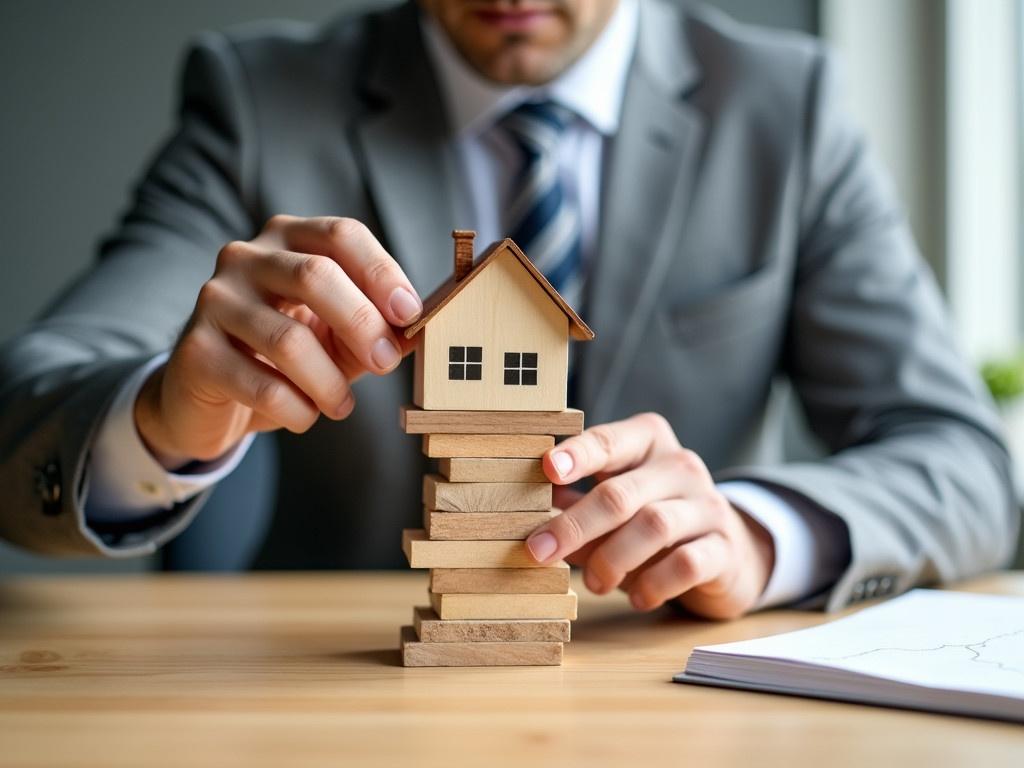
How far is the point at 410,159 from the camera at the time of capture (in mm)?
1759

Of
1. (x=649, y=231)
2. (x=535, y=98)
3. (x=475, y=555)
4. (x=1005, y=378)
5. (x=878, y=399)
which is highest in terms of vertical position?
(x=535, y=98)

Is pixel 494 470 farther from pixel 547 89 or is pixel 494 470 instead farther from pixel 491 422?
pixel 547 89

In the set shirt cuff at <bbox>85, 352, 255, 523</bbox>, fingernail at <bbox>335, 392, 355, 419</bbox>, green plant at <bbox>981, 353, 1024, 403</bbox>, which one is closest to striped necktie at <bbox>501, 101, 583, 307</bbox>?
shirt cuff at <bbox>85, 352, 255, 523</bbox>

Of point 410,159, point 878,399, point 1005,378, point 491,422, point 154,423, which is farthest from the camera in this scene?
point 1005,378

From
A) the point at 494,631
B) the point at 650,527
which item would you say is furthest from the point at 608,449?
the point at 494,631

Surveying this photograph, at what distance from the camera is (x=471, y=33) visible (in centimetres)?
171

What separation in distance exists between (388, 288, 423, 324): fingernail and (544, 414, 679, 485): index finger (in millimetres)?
161

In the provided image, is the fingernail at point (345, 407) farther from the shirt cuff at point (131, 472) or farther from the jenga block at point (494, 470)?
the shirt cuff at point (131, 472)

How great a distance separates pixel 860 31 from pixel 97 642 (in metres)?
2.58

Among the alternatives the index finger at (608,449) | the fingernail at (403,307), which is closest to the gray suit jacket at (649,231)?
the index finger at (608,449)

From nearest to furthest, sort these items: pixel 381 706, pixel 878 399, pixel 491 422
→ pixel 381 706
pixel 491 422
pixel 878 399

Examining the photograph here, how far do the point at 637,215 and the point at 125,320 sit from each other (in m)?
0.80

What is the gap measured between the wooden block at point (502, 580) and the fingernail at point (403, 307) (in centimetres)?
21

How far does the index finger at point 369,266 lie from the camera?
906 millimetres
